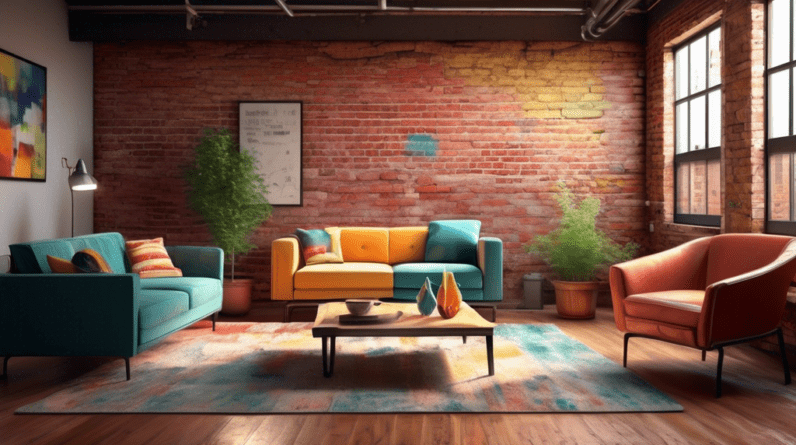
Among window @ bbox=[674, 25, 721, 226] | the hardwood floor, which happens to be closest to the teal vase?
the hardwood floor

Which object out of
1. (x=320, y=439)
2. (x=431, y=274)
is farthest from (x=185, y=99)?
(x=320, y=439)

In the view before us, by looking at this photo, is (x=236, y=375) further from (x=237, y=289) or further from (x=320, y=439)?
(x=237, y=289)

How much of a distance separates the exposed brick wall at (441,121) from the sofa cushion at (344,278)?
1294 mm

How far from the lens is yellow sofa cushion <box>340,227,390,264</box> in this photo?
6.30 metres

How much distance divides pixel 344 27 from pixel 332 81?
1.92 feet

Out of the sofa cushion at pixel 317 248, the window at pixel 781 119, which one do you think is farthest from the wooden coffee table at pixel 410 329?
the window at pixel 781 119

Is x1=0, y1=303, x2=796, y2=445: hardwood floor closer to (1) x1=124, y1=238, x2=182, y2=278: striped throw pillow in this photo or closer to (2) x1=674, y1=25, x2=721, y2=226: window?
(1) x1=124, y1=238, x2=182, y2=278: striped throw pillow

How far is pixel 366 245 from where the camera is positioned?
20.8ft

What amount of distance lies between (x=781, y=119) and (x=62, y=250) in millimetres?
5199

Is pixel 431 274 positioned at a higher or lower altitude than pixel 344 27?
lower

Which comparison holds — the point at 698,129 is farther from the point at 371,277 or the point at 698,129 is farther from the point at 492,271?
the point at 371,277

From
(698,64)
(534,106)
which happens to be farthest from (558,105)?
(698,64)

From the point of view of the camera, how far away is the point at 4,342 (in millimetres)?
3613

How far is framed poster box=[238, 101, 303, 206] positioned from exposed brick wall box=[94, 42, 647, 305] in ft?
0.37
